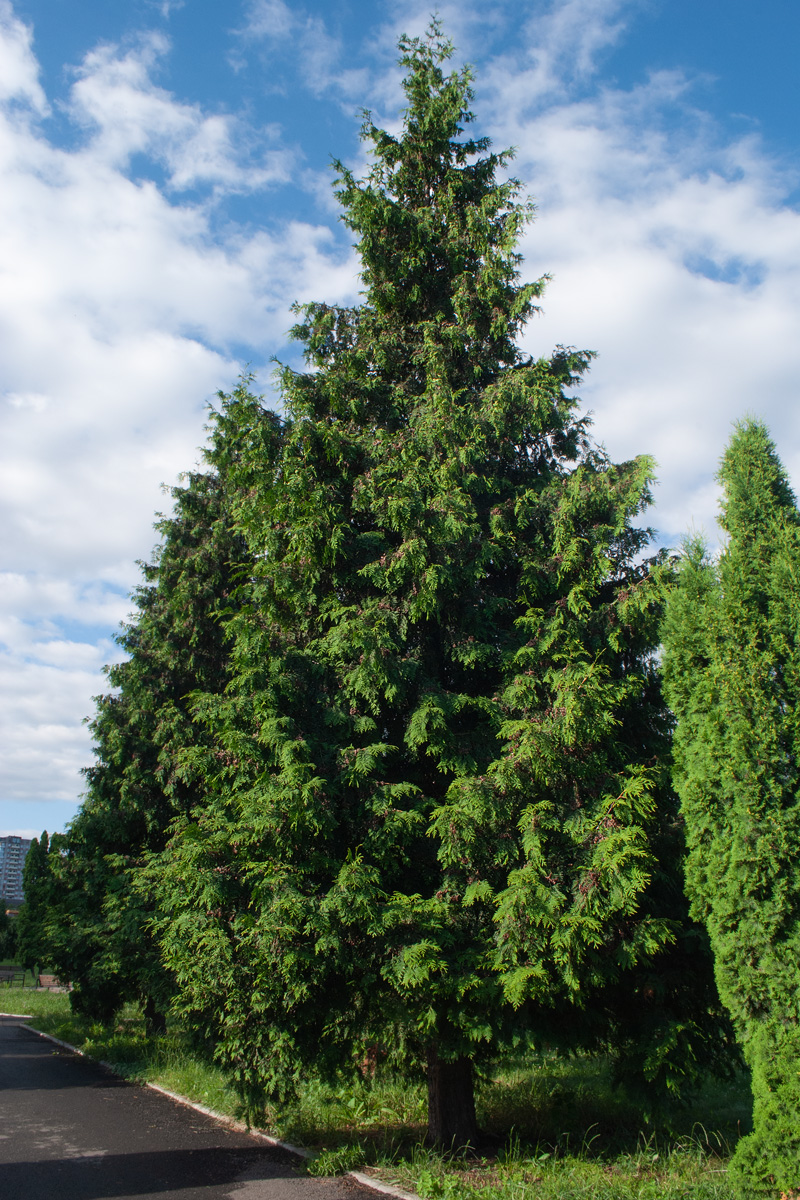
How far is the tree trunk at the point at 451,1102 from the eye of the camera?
6.95 meters

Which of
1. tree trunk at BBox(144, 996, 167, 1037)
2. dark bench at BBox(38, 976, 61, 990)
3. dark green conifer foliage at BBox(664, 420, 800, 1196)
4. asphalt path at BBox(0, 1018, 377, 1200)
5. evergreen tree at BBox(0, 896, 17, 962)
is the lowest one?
dark bench at BBox(38, 976, 61, 990)

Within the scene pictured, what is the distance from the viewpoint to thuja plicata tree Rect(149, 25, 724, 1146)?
243 inches

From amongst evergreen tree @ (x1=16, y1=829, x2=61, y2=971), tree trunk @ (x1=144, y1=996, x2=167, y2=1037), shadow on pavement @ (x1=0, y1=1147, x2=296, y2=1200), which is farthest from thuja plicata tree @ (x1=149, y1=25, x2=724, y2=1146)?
evergreen tree @ (x1=16, y1=829, x2=61, y2=971)

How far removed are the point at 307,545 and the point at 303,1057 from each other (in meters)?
4.92

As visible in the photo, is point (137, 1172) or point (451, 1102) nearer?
point (137, 1172)

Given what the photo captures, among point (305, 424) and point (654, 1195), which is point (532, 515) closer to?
point (305, 424)

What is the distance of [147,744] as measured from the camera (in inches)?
532

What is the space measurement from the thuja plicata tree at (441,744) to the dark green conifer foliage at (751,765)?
627 mm

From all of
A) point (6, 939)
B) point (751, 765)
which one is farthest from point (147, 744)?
point (6, 939)

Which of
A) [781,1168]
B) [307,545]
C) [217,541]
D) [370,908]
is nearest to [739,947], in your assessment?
[781,1168]

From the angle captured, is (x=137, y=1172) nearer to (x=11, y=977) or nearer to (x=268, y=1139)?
(x=268, y=1139)

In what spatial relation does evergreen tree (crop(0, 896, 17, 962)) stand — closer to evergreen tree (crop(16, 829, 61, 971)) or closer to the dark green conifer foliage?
evergreen tree (crop(16, 829, 61, 971))

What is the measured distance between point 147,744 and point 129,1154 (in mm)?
7071

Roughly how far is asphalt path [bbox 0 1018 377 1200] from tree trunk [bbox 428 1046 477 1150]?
1.13m
